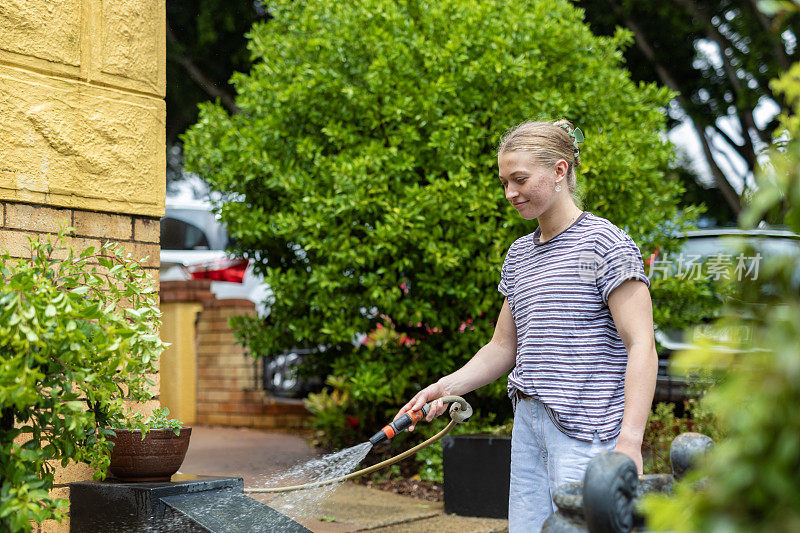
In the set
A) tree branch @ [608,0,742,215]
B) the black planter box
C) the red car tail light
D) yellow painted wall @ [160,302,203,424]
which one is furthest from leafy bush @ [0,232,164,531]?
tree branch @ [608,0,742,215]

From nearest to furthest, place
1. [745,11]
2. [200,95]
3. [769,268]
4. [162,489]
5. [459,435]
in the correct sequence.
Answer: [769,268] < [162,489] < [459,435] < [745,11] < [200,95]

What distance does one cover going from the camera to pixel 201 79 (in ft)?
45.4

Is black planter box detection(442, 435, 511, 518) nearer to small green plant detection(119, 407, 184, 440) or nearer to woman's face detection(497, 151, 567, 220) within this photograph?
small green plant detection(119, 407, 184, 440)

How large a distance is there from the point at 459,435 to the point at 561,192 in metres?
3.20

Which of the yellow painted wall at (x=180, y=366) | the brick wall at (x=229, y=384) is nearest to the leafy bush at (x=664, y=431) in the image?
the brick wall at (x=229, y=384)

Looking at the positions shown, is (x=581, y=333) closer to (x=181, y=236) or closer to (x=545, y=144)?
(x=545, y=144)

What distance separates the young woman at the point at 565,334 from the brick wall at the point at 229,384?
6849 millimetres

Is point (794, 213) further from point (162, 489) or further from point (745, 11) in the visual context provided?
point (745, 11)

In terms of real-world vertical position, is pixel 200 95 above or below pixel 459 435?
above

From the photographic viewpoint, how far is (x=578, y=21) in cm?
712

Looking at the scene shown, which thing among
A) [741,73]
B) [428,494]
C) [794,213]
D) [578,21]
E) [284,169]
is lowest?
[428,494]

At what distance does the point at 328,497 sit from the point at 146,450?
2734 millimetres

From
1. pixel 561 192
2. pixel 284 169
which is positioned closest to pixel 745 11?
pixel 284 169

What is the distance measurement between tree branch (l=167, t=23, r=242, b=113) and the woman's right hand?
37.0 ft
